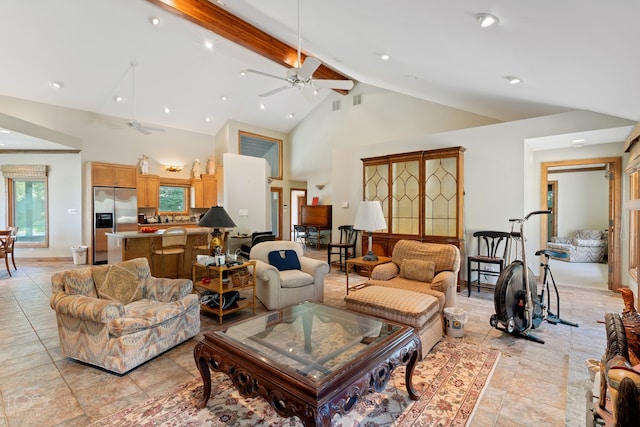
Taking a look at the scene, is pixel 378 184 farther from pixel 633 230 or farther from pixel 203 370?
pixel 203 370

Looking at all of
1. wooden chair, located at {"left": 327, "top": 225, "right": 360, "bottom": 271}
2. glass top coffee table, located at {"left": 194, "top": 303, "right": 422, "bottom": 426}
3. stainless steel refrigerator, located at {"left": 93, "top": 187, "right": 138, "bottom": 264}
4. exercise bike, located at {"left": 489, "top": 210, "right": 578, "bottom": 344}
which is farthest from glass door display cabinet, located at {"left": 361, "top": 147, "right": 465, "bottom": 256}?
stainless steel refrigerator, located at {"left": 93, "top": 187, "right": 138, "bottom": 264}

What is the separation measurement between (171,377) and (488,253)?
4709mm

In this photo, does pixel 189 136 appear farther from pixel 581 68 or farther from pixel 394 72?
pixel 581 68

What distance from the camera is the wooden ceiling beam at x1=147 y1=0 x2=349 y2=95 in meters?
4.58

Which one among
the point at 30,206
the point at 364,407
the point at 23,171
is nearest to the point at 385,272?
the point at 364,407

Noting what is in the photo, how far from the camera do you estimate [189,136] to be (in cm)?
875

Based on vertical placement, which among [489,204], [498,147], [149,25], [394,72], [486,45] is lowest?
[489,204]

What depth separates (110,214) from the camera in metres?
7.21

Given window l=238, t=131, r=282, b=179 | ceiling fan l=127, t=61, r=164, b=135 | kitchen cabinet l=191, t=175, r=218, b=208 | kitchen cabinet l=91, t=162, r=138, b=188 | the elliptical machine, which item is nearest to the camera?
the elliptical machine

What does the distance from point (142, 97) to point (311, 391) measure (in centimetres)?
775

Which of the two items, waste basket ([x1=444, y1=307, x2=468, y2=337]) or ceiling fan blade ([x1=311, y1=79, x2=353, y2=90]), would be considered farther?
ceiling fan blade ([x1=311, y1=79, x2=353, y2=90])

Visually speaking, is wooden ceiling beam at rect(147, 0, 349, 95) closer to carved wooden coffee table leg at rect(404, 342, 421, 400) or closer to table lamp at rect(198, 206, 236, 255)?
table lamp at rect(198, 206, 236, 255)

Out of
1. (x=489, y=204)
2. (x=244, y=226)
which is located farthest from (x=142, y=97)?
(x=489, y=204)

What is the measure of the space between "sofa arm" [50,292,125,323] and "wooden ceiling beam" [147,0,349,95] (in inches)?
167
